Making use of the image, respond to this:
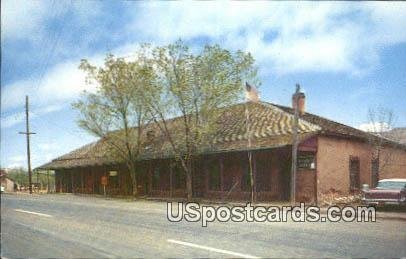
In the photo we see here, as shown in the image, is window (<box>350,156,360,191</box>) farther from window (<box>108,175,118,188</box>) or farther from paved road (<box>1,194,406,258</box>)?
window (<box>108,175,118,188</box>)

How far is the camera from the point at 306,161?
22375 millimetres

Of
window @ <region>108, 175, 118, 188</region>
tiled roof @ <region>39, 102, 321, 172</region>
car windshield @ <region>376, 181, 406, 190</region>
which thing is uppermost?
tiled roof @ <region>39, 102, 321, 172</region>

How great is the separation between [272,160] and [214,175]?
558 cm

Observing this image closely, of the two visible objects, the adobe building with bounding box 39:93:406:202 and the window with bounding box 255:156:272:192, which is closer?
the adobe building with bounding box 39:93:406:202

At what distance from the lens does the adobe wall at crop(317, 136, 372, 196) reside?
2102 cm

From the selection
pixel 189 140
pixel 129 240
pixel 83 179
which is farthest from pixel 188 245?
pixel 83 179

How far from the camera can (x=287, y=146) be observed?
2217cm

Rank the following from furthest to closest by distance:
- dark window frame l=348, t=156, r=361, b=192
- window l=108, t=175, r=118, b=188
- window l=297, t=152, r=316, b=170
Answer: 1. window l=108, t=175, r=118, b=188
2. window l=297, t=152, r=316, b=170
3. dark window frame l=348, t=156, r=361, b=192

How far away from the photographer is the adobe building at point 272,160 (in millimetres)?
20156

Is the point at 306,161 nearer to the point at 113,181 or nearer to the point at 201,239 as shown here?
the point at 201,239

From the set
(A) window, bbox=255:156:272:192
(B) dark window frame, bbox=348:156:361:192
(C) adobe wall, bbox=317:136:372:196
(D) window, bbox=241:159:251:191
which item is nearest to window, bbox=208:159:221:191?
(D) window, bbox=241:159:251:191

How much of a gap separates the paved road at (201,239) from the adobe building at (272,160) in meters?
5.80

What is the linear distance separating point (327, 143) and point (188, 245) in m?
14.9

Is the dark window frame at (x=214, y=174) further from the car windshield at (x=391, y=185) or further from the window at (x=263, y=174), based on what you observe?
the car windshield at (x=391, y=185)
